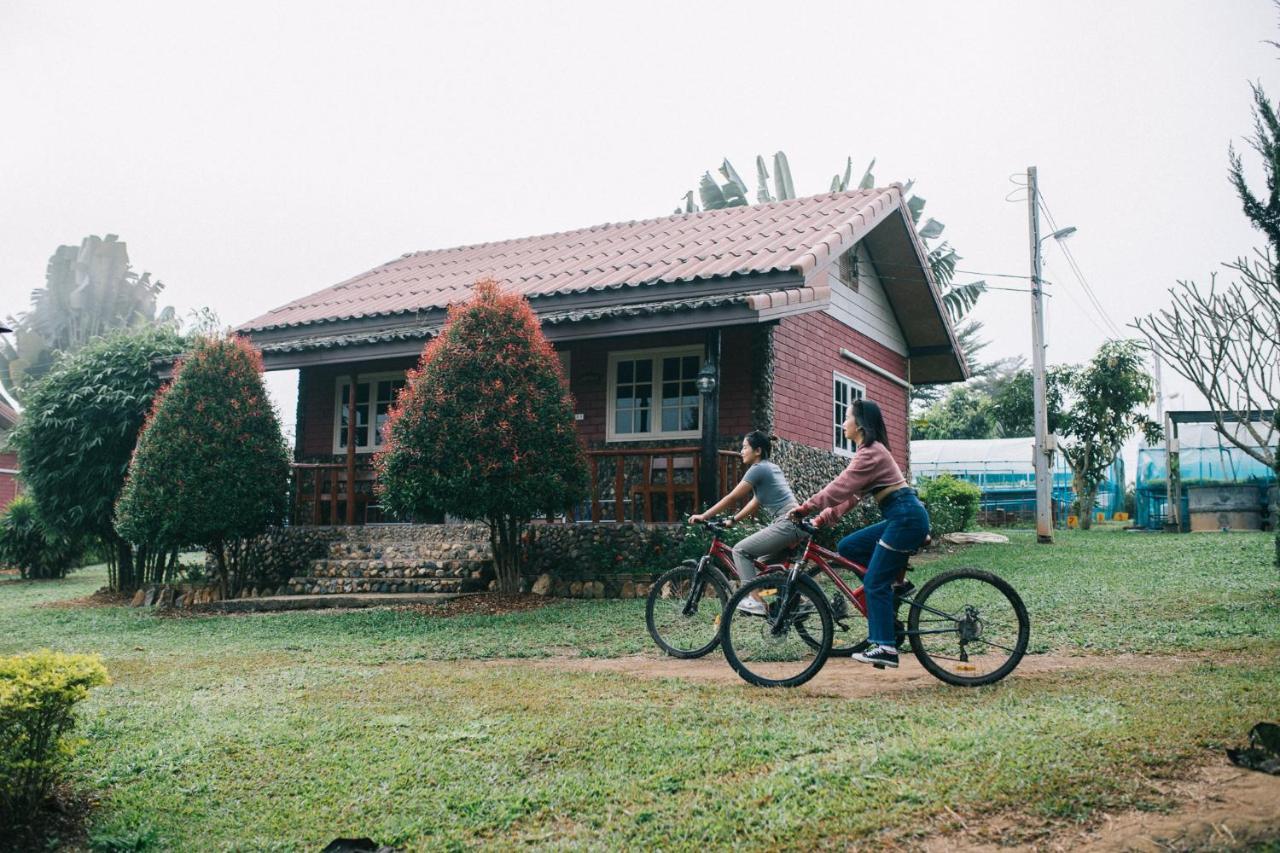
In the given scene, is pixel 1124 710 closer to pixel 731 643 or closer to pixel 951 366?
pixel 731 643

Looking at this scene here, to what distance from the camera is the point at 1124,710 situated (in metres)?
4.88

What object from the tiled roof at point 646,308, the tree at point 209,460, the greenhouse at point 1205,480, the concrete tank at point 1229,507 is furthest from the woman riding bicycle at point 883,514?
the concrete tank at point 1229,507

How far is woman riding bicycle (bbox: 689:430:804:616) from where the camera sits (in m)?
6.83

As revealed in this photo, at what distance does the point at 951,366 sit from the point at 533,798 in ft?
58.3

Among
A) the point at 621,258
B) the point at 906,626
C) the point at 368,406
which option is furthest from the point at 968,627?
the point at 368,406

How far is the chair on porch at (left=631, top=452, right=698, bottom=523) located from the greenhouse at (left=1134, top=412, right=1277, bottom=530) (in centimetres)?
1104

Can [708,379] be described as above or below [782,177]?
below

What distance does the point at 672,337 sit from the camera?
14.2 m

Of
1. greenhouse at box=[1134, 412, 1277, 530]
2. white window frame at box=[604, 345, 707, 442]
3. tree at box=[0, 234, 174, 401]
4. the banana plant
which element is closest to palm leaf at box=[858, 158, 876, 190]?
the banana plant

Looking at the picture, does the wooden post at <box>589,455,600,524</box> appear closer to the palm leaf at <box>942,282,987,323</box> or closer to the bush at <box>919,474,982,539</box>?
the bush at <box>919,474,982,539</box>

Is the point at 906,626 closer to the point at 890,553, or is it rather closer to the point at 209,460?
the point at 890,553

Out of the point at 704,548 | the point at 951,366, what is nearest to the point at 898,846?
the point at 704,548

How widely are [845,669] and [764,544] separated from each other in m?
1.00

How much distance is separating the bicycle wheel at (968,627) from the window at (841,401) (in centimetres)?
1013
